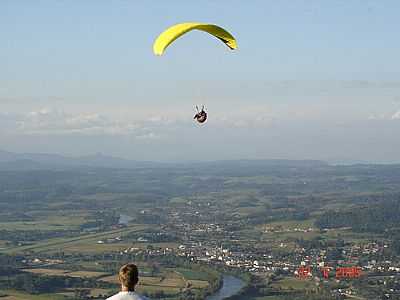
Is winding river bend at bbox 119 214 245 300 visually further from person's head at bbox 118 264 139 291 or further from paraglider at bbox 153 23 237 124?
person's head at bbox 118 264 139 291

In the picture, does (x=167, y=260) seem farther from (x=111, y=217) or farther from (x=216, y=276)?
(x=111, y=217)

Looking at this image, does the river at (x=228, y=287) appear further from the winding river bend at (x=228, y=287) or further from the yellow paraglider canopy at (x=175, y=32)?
the yellow paraglider canopy at (x=175, y=32)

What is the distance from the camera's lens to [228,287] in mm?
54969

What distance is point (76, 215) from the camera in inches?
4722

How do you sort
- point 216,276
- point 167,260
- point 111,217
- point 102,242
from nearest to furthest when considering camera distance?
point 216,276
point 167,260
point 102,242
point 111,217

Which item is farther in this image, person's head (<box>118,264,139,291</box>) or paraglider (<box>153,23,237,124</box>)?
paraglider (<box>153,23,237,124</box>)

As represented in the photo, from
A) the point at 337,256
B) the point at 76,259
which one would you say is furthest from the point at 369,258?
the point at 76,259

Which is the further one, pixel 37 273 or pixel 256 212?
pixel 256 212

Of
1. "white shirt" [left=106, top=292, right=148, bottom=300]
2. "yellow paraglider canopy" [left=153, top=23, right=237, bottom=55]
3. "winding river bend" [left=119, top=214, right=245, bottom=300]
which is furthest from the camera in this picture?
"winding river bend" [left=119, top=214, right=245, bottom=300]

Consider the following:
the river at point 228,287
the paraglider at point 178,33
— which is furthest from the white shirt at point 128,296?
the river at point 228,287

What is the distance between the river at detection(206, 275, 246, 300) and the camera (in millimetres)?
49494

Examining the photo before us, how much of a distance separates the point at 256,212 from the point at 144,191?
60.3 meters

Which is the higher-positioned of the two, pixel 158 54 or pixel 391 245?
pixel 158 54

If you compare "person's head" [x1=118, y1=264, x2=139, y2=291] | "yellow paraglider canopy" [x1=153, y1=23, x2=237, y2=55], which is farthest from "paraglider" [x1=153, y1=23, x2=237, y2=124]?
"person's head" [x1=118, y1=264, x2=139, y2=291]
